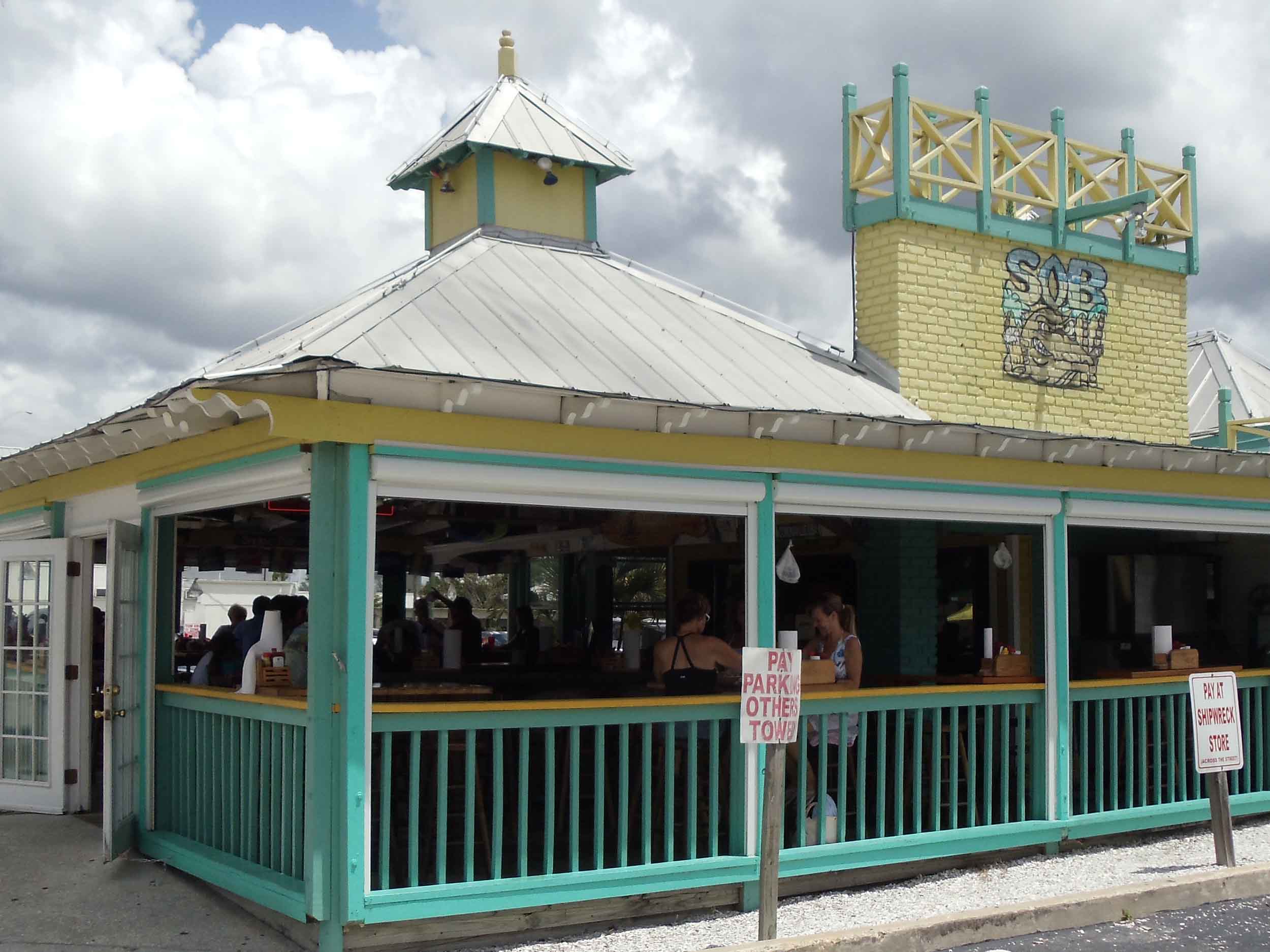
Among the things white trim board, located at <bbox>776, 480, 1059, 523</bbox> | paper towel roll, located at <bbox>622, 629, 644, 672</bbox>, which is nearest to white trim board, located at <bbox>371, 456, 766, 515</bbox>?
white trim board, located at <bbox>776, 480, 1059, 523</bbox>

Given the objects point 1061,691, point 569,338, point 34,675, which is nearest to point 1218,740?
point 1061,691

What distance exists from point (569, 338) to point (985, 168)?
5.42 meters

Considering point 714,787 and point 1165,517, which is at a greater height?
point 1165,517

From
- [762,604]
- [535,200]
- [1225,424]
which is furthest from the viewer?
[1225,424]

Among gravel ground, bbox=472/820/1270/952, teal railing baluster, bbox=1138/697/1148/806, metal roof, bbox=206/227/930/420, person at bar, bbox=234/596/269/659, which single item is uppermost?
metal roof, bbox=206/227/930/420

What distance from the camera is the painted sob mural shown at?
481 inches

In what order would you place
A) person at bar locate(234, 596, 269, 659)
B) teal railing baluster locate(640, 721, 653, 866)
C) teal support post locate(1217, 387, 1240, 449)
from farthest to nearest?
1. teal support post locate(1217, 387, 1240, 449)
2. person at bar locate(234, 596, 269, 659)
3. teal railing baluster locate(640, 721, 653, 866)

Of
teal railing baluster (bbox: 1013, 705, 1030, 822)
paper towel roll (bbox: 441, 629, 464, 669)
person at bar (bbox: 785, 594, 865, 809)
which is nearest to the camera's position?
person at bar (bbox: 785, 594, 865, 809)

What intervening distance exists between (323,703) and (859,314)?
6.96 m

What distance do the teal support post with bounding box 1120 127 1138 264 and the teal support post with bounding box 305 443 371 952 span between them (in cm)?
911

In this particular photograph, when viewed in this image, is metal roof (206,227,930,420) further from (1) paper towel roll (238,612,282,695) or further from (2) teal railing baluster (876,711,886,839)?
(2) teal railing baluster (876,711,886,839)

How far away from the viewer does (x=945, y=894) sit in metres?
8.02

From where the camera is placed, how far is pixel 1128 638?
13805 mm

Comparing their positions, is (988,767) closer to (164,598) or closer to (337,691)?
(337,691)
